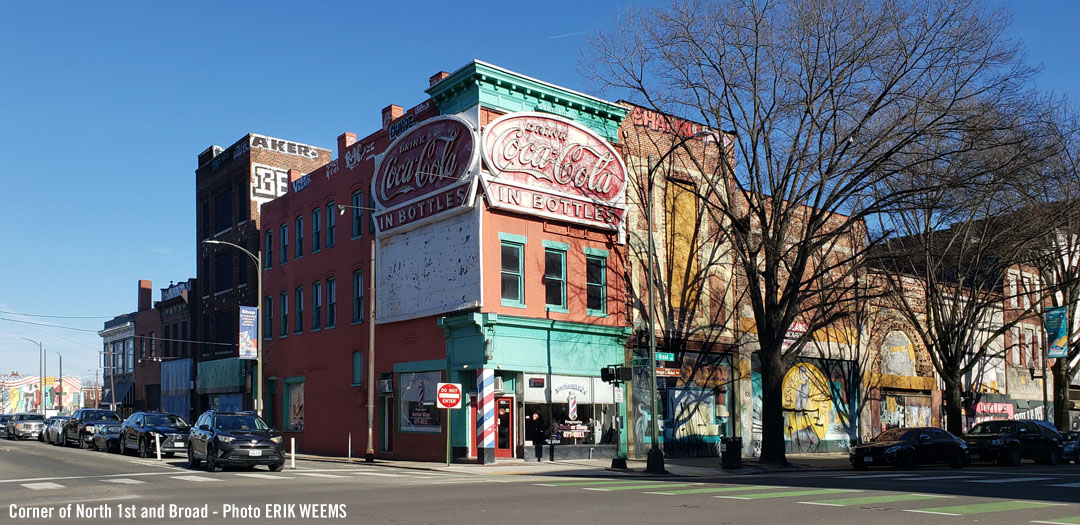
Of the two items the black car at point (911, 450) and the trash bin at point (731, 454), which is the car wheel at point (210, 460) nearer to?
the trash bin at point (731, 454)

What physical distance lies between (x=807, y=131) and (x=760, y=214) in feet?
10.8

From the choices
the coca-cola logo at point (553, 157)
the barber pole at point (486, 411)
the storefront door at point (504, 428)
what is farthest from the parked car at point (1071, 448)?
the barber pole at point (486, 411)

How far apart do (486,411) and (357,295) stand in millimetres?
9349

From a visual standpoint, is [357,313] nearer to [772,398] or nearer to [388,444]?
[388,444]

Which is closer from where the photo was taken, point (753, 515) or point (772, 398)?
point (753, 515)

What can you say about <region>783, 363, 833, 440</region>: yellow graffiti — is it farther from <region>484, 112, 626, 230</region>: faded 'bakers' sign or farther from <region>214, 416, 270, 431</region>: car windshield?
<region>214, 416, 270, 431</region>: car windshield

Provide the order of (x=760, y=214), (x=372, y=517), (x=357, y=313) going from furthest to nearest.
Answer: (x=357, y=313) < (x=760, y=214) < (x=372, y=517)

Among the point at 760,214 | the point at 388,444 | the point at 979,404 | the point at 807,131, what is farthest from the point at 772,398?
the point at 979,404

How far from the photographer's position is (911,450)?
27.6 metres

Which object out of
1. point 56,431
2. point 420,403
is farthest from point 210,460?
point 56,431

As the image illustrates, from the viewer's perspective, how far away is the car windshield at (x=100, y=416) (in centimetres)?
3850

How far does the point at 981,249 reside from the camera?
3253cm

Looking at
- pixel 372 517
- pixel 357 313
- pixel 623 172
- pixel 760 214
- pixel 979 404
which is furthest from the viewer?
pixel 979 404

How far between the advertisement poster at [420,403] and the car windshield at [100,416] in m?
14.5
